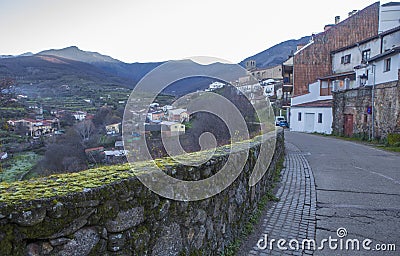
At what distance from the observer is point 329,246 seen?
12.8ft

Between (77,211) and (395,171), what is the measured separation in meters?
10.4

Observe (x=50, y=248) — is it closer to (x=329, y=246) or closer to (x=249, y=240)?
(x=249, y=240)

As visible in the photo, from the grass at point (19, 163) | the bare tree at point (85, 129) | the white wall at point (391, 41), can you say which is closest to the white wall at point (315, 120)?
the white wall at point (391, 41)

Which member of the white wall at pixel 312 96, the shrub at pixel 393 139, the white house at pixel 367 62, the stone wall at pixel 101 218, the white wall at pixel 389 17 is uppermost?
the white wall at pixel 389 17

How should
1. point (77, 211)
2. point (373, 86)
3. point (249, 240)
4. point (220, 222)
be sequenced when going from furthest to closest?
point (373, 86) → point (249, 240) → point (220, 222) → point (77, 211)

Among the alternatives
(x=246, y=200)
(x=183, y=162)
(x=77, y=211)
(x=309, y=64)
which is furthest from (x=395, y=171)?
(x=309, y=64)

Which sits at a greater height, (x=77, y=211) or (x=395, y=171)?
(x=77, y=211)

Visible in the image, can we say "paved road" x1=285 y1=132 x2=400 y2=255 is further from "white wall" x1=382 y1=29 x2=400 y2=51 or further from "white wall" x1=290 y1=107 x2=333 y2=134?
"white wall" x1=382 y1=29 x2=400 y2=51

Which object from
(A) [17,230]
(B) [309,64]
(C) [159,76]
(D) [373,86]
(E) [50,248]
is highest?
(B) [309,64]

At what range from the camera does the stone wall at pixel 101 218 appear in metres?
1.56

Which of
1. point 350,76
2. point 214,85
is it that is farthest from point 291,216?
point 350,76

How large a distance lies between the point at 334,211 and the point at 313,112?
26.3 metres

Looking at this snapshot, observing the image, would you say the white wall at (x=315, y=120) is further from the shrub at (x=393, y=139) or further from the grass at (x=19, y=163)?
the grass at (x=19, y=163)

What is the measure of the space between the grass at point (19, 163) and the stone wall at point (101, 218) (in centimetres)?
488
